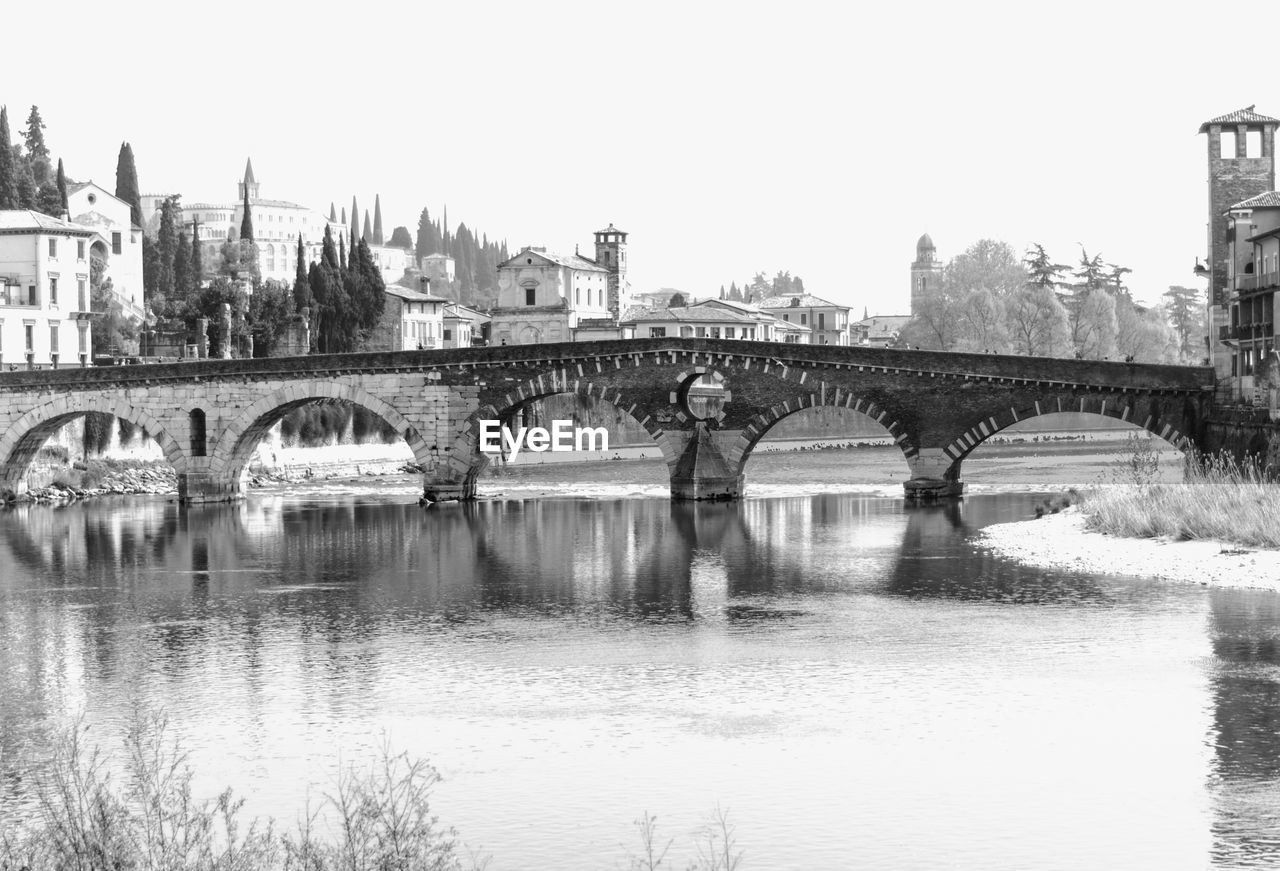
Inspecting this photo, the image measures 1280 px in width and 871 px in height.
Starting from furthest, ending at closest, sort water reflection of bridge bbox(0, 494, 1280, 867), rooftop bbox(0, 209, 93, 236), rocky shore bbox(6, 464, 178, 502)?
rooftop bbox(0, 209, 93, 236), rocky shore bbox(6, 464, 178, 502), water reflection of bridge bbox(0, 494, 1280, 867)

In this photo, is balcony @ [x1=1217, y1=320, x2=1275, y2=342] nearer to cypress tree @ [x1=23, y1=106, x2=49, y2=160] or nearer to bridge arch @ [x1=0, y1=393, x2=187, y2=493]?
bridge arch @ [x1=0, y1=393, x2=187, y2=493]

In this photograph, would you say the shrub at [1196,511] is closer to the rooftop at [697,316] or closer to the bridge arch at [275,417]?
the bridge arch at [275,417]

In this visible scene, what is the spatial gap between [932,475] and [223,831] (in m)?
39.3

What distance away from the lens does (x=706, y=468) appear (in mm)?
55969

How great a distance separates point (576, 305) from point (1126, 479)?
68253 millimetres

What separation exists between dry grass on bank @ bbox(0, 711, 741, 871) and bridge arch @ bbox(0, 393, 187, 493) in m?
41.7

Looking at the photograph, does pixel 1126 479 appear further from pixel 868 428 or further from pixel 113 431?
pixel 868 428

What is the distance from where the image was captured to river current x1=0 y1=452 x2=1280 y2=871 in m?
18.0

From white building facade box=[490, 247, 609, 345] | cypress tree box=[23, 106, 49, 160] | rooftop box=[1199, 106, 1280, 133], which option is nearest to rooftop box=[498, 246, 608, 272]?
white building facade box=[490, 247, 609, 345]

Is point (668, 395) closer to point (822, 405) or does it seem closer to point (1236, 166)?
point (822, 405)

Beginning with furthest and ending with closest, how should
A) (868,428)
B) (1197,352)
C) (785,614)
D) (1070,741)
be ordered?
(1197,352)
(868,428)
(785,614)
(1070,741)

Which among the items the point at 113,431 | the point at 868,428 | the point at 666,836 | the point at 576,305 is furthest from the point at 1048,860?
the point at 576,305

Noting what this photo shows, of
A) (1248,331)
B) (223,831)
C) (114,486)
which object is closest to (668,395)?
(1248,331)

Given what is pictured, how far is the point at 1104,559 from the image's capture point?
36.7m
